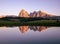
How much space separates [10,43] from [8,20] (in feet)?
22.8

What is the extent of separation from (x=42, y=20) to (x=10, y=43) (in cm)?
726

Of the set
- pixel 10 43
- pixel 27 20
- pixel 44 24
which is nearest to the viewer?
pixel 10 43

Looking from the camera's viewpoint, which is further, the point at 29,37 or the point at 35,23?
the point at 35,23

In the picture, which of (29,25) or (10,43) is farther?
(29,25)

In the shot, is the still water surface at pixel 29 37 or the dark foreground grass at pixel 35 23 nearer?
the still water surface at pixel 29 37

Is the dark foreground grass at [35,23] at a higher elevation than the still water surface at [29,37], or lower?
higher

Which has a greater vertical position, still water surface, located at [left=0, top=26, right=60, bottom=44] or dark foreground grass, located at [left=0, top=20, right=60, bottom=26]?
dark foreground grass, located at [left=0, top=20, right=60, bottom=26]

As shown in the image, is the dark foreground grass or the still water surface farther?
the dark foreground grass

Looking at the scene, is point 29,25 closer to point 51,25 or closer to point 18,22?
point 18,22

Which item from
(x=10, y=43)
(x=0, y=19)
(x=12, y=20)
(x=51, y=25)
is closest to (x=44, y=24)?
(x=51, y=25)

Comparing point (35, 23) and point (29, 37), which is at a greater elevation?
point (35, 23)

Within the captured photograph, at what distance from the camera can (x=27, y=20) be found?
12773 mm

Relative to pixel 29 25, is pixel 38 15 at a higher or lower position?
A: higher

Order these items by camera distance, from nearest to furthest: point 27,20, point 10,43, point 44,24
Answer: point 10,43, point 27,20, point 44,24
